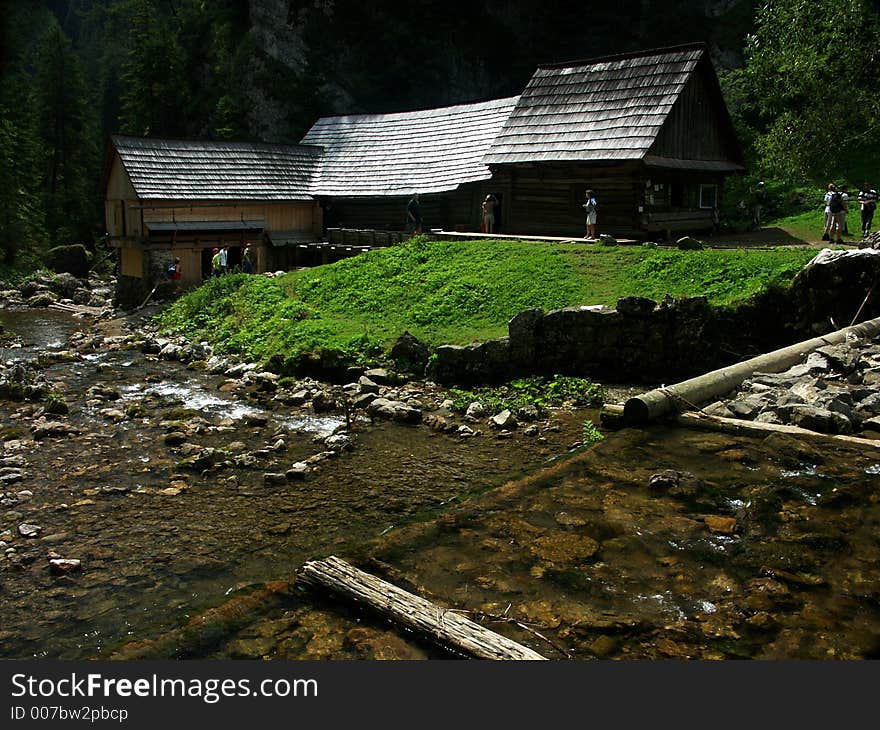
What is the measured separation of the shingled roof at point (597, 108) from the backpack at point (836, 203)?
5567 millimetres

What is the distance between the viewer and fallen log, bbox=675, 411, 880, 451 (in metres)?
11.8

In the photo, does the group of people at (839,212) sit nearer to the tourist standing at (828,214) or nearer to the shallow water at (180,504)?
the tourist standing at (828,214)

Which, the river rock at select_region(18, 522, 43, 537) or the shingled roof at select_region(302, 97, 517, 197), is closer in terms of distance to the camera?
the river rock at select_region(18, 522, 43, 537)

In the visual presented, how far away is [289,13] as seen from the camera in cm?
4891

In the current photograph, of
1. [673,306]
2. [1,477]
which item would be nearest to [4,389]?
[1,477]

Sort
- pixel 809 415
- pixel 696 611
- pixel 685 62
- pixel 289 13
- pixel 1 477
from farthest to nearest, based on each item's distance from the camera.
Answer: pixel 289 13 → pixel 685 62 → pixel 809 415 → pixel 1 477 → pixel 696 611

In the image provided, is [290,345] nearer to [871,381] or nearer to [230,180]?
[871,381]

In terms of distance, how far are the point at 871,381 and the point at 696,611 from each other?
863 cm

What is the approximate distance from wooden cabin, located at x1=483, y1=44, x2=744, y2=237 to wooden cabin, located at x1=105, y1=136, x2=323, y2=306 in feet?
31.8

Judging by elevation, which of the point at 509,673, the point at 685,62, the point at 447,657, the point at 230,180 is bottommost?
the point at 447,657

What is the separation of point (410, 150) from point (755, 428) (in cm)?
2568

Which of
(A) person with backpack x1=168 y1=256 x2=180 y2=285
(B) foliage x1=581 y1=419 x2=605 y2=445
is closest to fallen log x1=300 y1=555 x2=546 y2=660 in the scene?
(B) foliage x1=581 y1=419 x2=605 y2=445

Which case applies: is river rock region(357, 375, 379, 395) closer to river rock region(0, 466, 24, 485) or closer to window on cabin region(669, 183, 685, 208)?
river rock region(0, 466, 24, 485)

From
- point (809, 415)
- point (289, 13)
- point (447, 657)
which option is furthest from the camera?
point (289, 13)
